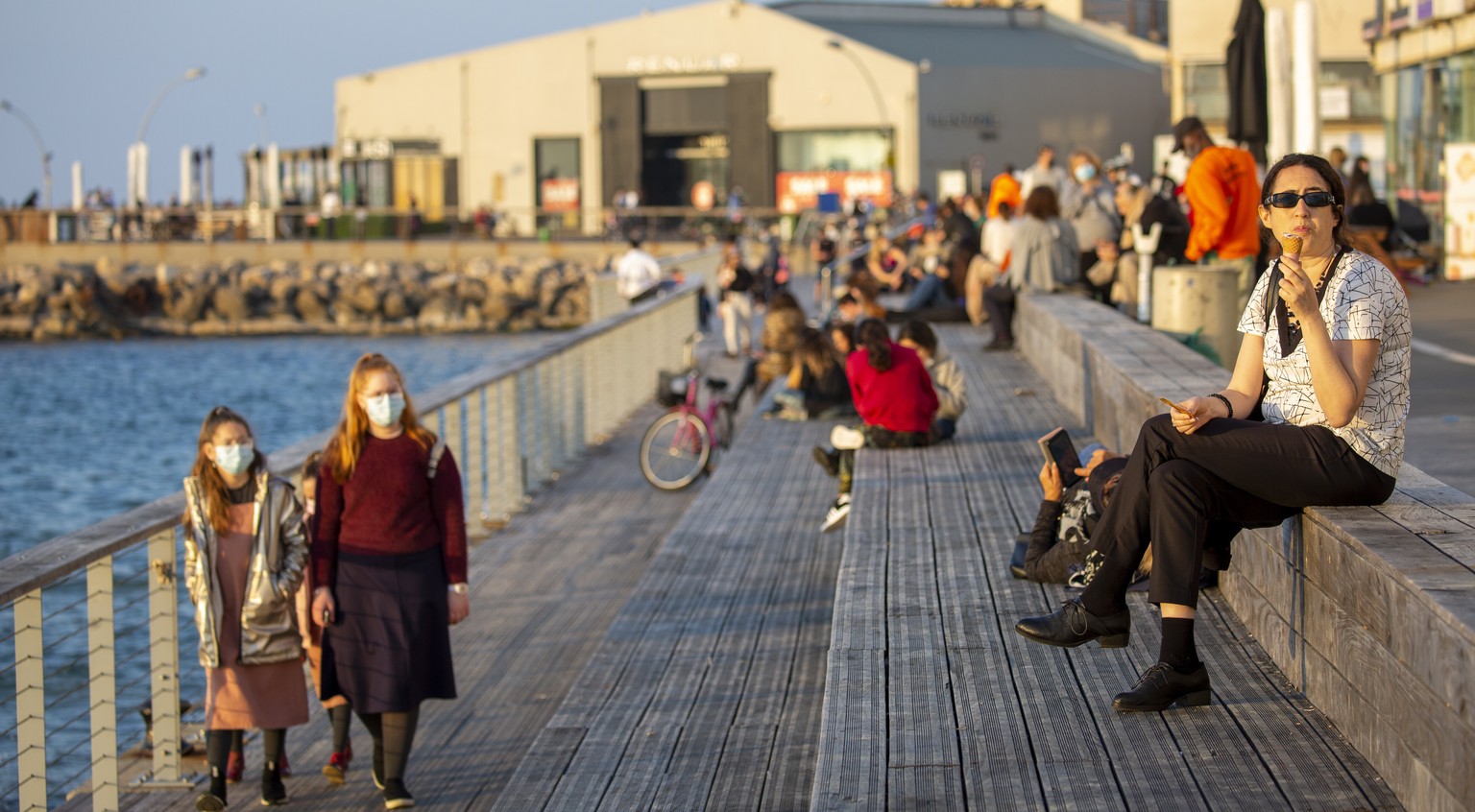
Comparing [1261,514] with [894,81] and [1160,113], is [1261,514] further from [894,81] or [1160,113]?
[1160,113]

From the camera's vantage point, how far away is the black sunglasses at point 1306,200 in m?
4.79

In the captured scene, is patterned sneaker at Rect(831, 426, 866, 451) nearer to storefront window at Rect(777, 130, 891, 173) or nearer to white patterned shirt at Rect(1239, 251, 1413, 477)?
white patterned shirt at Rect(1239, 251, 1413, 477)

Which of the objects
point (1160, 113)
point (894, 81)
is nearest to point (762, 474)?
point (894, 81)

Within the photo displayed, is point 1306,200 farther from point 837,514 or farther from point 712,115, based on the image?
point 712,115

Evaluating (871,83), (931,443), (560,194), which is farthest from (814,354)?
(560,194)

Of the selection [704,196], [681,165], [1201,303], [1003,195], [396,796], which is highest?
[681,165]

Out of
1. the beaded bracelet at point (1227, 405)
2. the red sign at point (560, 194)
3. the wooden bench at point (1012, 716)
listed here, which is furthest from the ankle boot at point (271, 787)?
the red sign at point (560, 194)

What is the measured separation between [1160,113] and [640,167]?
61.4ft

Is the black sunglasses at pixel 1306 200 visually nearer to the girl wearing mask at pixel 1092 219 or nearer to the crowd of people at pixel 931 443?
the crowd of people at pixel 931 443

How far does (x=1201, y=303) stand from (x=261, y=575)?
5.99m

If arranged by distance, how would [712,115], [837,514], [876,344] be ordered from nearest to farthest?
[837,514] < [876,344] < [712,115]

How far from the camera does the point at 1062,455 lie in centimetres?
653

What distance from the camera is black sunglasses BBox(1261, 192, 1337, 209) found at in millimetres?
4793

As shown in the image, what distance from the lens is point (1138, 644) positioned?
5.48m
